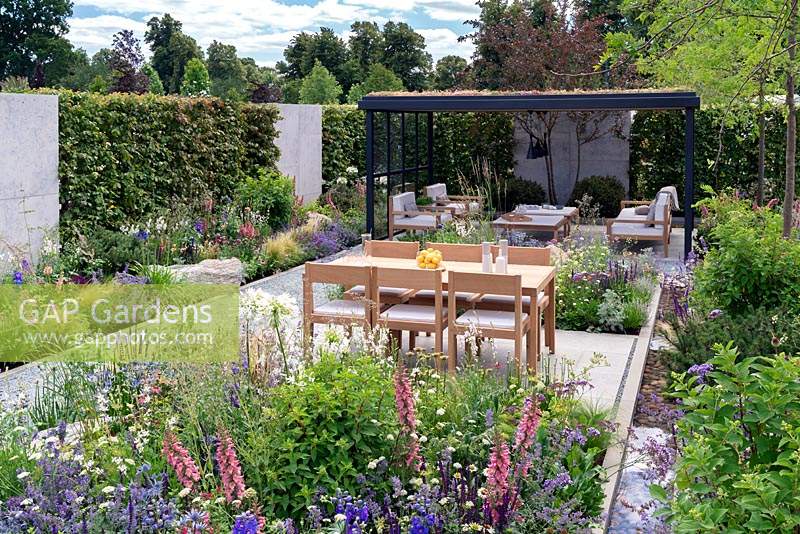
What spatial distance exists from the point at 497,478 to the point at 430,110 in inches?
426

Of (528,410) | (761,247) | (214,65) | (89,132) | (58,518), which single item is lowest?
(58,518)

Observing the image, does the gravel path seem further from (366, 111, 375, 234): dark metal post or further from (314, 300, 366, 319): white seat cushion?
(314, 300, 366, 319): white seat cushion

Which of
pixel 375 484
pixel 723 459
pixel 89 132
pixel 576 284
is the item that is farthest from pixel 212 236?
pixel 723 459

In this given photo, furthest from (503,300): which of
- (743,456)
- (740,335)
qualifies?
(743,456)

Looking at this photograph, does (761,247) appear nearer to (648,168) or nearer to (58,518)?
(58,518)

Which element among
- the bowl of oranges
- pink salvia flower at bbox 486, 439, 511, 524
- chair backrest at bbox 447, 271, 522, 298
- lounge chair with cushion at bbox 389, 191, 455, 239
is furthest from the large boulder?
pink salvia flower at bbox 486, 439, 511, 524

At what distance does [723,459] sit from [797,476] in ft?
0.89

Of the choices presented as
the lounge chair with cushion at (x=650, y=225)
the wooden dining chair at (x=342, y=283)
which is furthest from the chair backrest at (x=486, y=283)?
the lounge chair with cushion at (x=650, y=225)

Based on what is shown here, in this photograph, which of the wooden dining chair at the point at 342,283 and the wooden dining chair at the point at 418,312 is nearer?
the wooden dining chair at the point at 418,312

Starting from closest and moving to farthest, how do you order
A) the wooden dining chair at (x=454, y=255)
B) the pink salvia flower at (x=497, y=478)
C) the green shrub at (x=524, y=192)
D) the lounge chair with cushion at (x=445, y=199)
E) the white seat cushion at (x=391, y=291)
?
the pink salvia flower at (x=497, y=478)
the white seat cushion at (x=391, y=291)
the wooden dining chair at (x=454, y=255)
the lounge chair with cushion at (x=445, y=199)
the green shrub at (x=524, y=192)

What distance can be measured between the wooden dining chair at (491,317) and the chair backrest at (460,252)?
93cm

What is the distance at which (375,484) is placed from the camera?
3.62m

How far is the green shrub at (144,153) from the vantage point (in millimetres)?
9938

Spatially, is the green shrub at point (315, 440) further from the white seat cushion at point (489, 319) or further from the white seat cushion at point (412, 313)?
the white seat cushion at point (412, 313)
